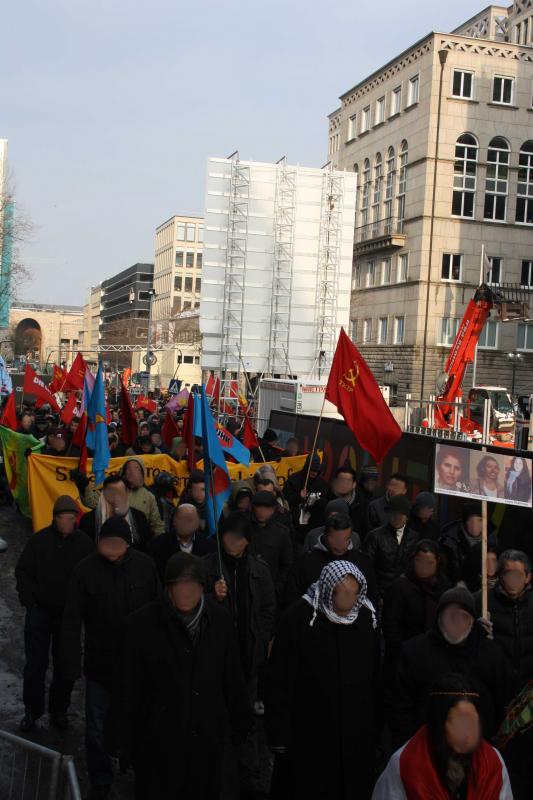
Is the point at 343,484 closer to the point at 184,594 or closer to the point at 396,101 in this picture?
the point at 184,594

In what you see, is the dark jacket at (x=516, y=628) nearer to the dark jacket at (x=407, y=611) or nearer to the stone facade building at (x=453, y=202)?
the dark jacket at (x=407, y=611)

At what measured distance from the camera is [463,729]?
3477 mm

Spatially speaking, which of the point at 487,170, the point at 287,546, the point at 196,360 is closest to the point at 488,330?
the point at 487,170

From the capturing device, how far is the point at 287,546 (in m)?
7.62

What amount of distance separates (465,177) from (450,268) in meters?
4.48

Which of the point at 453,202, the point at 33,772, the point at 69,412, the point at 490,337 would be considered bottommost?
the point at 33,772

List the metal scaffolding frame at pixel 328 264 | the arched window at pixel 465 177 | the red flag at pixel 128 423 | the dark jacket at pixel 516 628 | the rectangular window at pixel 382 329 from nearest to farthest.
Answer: the dark jacket at pixel 516 628, the red flag at pixel 128 423, the metal scaffolding frame at pixel 328 264, the arched window at pixel 465 177, the rectangular window at pixel 382 329

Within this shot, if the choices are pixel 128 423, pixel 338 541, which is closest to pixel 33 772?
pixel 338 541

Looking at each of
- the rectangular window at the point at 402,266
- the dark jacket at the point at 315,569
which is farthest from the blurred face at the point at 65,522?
the rectangular window at the point at 402,266

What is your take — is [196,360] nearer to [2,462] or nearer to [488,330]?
[488,330]

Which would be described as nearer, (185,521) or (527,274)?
(185,521)

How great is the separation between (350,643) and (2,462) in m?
12.2

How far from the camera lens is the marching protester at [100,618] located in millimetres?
5699

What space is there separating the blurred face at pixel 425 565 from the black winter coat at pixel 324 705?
3.72ft
